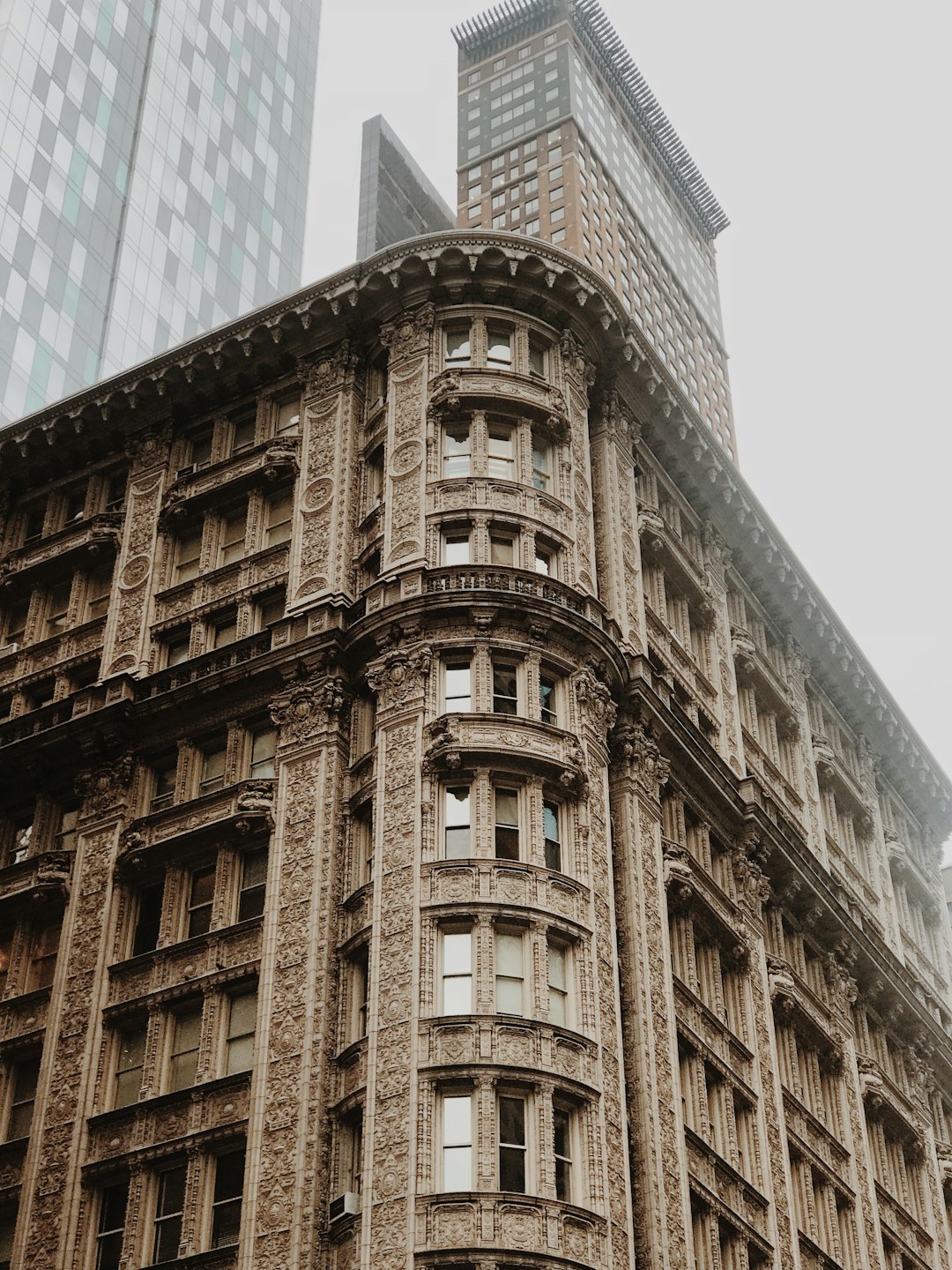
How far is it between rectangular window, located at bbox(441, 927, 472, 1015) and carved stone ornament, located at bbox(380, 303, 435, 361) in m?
20.9

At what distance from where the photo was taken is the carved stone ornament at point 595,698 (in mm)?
50500

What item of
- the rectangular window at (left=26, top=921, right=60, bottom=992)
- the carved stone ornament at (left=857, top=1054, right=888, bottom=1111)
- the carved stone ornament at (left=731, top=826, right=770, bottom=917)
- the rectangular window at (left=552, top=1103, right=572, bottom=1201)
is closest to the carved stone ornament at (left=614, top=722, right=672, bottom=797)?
the carved stone ornament at (left=731, top=826, right=770, bottom=917)

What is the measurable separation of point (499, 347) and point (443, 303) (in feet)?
7.95

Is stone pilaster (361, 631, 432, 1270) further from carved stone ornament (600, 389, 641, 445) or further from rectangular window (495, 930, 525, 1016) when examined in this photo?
carved stone ornament (600, 389, 641, 445)

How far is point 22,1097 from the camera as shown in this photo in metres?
49.0

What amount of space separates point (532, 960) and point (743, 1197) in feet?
38.1

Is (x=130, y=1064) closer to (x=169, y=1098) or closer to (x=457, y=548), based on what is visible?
(x=169, y=1098)

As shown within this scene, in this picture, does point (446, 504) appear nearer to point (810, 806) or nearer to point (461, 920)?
point (461, 920)

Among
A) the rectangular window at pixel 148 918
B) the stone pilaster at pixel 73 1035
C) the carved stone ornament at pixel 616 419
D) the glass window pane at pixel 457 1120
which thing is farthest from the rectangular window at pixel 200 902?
the carved stone ornament at pixel 616 419

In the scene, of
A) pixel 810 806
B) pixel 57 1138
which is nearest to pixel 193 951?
pixel 57 1138

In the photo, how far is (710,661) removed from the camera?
210 ft

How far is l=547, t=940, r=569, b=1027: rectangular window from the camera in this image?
145ft

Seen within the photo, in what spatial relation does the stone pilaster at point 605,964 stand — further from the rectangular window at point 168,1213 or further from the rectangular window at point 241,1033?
the rectangular window at point 168,1213

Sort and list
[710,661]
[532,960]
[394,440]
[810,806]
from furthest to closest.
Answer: [810,806] < [710,661] < [394,440] < [532,960]
